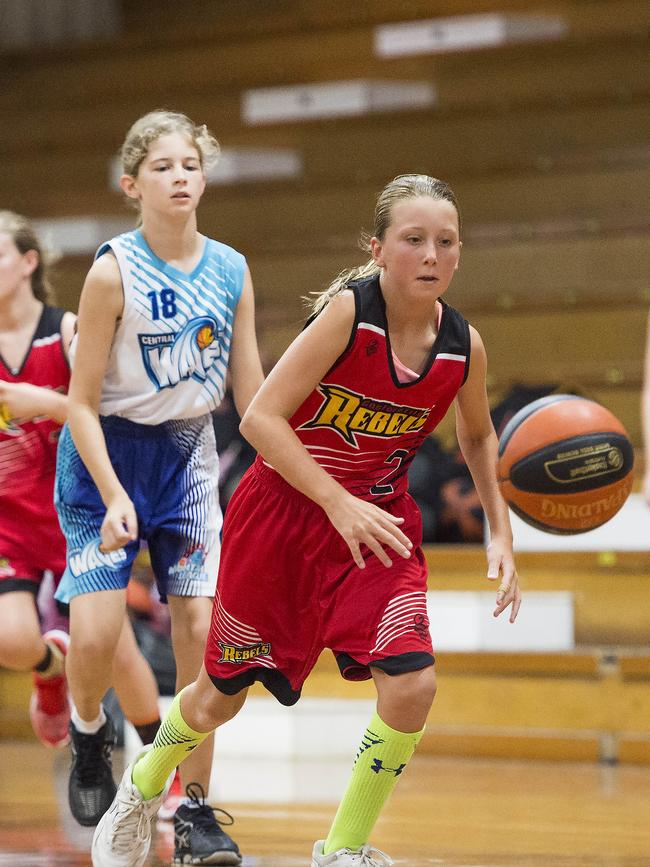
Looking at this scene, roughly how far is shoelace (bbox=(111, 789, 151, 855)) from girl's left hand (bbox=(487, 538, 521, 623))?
0.85 meters

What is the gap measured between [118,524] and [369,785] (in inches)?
28.5

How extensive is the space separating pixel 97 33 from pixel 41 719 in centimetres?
532

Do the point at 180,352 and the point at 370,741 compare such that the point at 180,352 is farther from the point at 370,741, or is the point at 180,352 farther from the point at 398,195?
the point at 370,741

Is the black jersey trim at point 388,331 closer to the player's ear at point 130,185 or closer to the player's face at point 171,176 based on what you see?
the player's face at point 171,176

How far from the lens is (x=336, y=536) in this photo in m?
2.48

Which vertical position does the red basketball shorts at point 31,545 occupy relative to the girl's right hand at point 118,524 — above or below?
below

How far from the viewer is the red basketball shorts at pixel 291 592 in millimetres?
2422

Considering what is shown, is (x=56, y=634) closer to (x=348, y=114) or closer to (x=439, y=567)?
(x=439, y=567)

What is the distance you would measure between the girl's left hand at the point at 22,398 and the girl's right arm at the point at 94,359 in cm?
37

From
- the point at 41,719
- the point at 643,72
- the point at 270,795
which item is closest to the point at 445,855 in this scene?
the point at 270,795

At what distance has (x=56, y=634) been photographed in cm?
392

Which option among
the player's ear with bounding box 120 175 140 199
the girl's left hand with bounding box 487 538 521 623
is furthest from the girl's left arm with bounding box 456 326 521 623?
the player's ear with bounding box 120 175 140 199

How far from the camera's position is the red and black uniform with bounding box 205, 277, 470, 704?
243 cm

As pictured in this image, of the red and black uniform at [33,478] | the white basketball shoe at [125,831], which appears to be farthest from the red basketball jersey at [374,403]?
the red and black uniform at [33,478]
